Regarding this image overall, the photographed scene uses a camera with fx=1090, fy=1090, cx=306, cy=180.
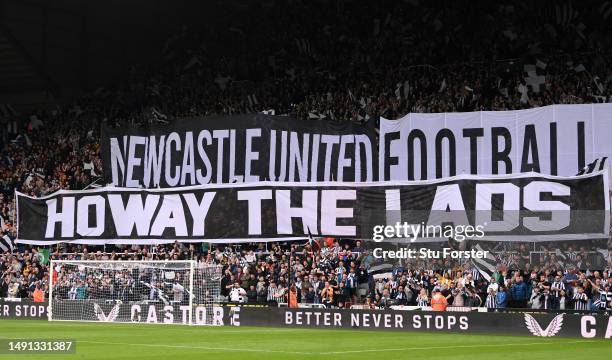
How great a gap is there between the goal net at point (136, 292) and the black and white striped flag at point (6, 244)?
18.5ft

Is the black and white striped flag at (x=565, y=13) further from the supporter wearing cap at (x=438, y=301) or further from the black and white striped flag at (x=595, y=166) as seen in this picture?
the supporter wearing cap at (x=438, y=301)

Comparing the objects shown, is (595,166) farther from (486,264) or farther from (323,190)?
(323,190)

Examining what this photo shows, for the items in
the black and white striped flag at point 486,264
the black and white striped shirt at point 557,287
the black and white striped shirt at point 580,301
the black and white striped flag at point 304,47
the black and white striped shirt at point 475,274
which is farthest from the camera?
the black and white striped flag at point 304,47

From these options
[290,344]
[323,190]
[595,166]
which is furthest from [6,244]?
[595,166]

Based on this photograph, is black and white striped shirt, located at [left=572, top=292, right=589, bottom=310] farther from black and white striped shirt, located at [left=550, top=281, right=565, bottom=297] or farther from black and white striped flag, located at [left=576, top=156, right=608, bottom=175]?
black and white striped flag, located at [left=576, top=156, right=608, bottom=175]

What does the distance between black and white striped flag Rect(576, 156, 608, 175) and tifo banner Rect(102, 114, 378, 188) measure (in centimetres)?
730

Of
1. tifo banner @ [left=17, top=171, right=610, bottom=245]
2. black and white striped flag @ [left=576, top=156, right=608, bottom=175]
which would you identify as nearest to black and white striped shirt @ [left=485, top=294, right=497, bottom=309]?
tifo banner @ [left=17, top=171, right=610, bottom=245]

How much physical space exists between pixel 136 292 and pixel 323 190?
21.6ft

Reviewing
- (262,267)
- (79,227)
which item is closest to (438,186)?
(262,267)

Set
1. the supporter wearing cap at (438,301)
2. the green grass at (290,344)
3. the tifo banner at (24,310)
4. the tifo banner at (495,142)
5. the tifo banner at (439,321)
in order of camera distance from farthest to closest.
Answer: the tifo banner at (24,310), the tifo banner at (495,142), the supporter wearing cap at (438,301), the tifo banner at (439,321), the green grass at (290,344)

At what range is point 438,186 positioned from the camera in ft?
101

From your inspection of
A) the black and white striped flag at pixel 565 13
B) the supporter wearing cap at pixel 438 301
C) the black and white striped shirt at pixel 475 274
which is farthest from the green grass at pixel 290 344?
the black and white striped flag at pixel 565 13

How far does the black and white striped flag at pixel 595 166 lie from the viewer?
3000 cm

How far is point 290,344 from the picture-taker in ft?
74.0
